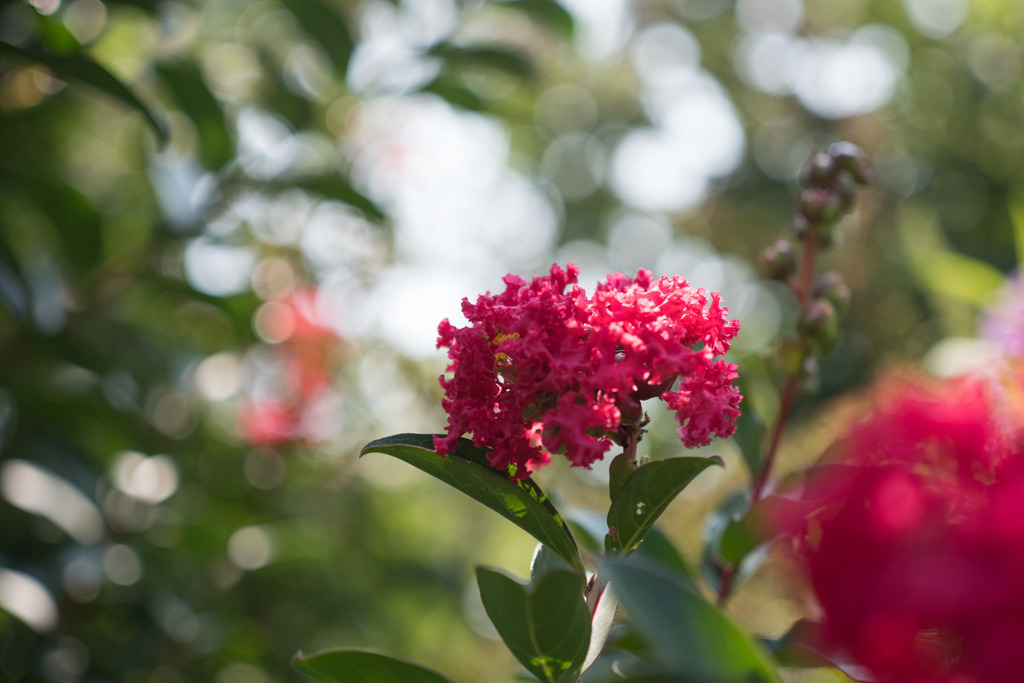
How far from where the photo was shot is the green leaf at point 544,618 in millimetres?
458

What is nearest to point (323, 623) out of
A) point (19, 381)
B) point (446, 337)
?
point (19, 381)

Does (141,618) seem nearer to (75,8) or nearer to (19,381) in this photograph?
(19,381)

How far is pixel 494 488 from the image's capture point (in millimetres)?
573

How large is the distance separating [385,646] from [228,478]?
2.35ft

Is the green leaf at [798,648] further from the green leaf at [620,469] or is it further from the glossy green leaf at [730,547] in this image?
the green leaf at [620,469]

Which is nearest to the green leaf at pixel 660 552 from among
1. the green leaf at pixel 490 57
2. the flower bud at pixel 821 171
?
the flower bud at pixel 821 171

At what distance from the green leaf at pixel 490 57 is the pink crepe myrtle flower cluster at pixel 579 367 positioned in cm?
87

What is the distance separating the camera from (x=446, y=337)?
2.25 ft

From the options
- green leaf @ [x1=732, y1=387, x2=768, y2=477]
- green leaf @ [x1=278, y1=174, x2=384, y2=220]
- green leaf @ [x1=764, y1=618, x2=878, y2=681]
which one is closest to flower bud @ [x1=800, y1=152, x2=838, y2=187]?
green leaf @ [x1=732, y1=387, x2=768, y2=477]

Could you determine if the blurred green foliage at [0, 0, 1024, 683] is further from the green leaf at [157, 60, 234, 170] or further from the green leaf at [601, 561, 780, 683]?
the green leaf at [601, 561, 780, 683]

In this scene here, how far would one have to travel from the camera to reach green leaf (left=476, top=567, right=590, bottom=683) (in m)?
0.46

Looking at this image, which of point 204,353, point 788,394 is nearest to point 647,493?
point 788,394

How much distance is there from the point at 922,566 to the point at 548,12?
1302mm

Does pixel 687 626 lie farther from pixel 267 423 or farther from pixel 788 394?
pixel 267 423
